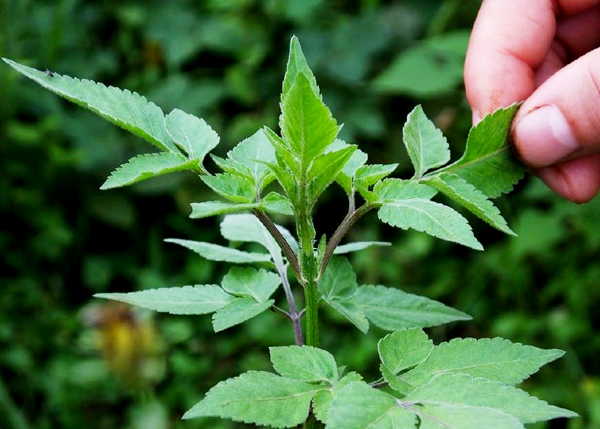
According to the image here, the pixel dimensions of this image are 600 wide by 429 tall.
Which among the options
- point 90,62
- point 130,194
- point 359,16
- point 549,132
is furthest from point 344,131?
point 549,132

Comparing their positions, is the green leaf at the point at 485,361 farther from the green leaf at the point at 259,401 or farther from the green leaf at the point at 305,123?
the green leaf at the point at 305,123

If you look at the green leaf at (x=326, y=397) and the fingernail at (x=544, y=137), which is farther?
the fingernail at (x=544, y=137)

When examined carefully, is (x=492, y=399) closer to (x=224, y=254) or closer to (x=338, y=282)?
(x=338, y=282)

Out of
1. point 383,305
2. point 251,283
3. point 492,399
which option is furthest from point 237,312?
point 492,399

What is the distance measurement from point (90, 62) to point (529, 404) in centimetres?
265

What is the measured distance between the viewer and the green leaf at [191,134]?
0.74 metres

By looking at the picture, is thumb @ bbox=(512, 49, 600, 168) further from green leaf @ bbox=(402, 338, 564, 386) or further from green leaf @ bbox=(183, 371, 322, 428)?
green leaf @ bbox=(183, 371, 322, 428)

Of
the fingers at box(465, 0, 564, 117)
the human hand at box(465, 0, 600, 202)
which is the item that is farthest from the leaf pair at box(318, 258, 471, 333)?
the fingers at box(465, 0, 564, 117)

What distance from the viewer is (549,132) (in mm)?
975

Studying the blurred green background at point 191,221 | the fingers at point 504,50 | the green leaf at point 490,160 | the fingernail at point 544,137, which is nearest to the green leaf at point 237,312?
the green leaf at point 490,160

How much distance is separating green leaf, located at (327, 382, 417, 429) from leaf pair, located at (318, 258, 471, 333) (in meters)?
0.19

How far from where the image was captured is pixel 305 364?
2.11 ft

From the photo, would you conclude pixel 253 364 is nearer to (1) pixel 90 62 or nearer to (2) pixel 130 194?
(2) pixel 130 194

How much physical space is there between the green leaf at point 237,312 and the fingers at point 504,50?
1.88 feet
